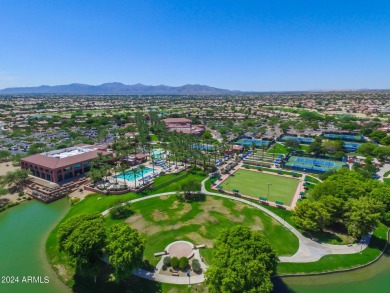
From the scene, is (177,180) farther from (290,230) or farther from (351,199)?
(351,199)

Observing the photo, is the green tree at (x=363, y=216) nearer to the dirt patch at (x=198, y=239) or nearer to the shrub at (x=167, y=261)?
the dirt patch at (x=198, y=239)

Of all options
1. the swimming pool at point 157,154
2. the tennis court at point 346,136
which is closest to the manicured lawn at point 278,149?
the tennis court at point 346,136

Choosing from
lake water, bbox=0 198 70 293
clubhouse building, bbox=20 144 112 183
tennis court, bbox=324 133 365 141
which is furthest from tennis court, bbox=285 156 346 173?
lake water, bbox=0 198 70 293

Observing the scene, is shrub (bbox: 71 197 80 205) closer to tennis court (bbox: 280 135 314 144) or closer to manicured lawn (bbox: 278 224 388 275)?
manicured lawn (bbox: 278 224 388 275)

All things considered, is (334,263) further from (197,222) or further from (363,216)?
(197,222)

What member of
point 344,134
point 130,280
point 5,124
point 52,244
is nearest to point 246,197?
point 130,280

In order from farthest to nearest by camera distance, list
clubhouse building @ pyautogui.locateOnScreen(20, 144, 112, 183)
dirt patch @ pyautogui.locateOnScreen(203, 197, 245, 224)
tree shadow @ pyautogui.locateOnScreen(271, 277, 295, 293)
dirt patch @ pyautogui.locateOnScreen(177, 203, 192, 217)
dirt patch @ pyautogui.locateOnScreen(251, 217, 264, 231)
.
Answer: clubhouse building @ pyautogui.locateOnScreen(20, 144, 112, 183), dirt patch @ pyautogui.locateOnScreen(177, 203, 192, 217), dirt patch @ pyautogui.locateOnScreen(203, 197, 245, 224), dirt patch @ pyautogui.locateOnScreen(251, 217, 264, 231), tree shadow @ pyautogui.locateOnScreen(271, 277, 295, 293)

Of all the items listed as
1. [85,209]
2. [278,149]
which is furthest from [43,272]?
[278,149]
